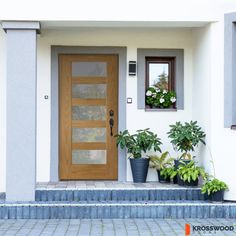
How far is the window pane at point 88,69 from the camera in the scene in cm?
1128

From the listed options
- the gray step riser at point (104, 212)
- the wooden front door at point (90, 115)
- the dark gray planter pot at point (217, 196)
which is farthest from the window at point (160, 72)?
the gray step riser at point (104, 212)

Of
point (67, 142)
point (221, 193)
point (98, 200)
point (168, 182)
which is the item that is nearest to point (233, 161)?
point (221, 193)

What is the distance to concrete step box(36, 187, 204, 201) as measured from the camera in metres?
9.93

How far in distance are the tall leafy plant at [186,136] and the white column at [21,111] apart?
7.99ft

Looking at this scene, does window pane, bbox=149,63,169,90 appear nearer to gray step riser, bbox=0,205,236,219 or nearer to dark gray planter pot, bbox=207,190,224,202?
dark gray planter pot, bbox=207,190,224,202

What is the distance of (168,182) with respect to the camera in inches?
429

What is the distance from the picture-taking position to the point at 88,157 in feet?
37.1

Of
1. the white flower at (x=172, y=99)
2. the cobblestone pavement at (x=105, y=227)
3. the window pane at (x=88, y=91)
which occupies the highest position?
the window pane at (x=88, y=91)

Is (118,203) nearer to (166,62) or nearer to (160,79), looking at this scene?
(160,79)

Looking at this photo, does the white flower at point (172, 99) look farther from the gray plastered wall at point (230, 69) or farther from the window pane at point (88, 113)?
the gray plastered wall at point (230, 69)

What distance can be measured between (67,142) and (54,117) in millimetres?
525

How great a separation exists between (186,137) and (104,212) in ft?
6.48
